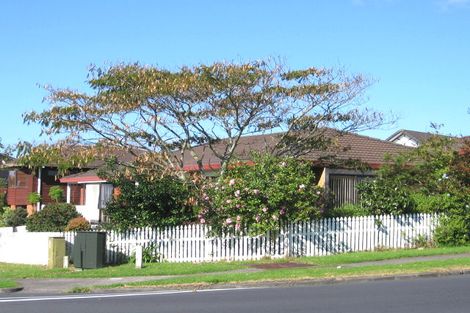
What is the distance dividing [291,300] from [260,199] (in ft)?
24.9

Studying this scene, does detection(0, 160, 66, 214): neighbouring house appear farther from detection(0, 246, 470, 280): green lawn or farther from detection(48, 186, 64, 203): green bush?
detection(0, 246, 470, 280): green lawn

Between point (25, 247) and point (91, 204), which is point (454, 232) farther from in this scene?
point (91, 204)

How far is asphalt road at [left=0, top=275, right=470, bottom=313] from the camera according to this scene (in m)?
9.94

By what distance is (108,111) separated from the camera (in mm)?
19766

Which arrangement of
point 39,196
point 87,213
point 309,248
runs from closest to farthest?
point 309,248 < point 87,213 < point 39,196

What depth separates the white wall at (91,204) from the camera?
35094 mm

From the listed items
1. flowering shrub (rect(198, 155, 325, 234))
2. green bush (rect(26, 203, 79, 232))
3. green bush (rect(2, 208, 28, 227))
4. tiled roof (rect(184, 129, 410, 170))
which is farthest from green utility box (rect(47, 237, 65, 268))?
green bush (rect(2, 208, 28, 227))

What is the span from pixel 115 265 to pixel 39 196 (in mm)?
24989

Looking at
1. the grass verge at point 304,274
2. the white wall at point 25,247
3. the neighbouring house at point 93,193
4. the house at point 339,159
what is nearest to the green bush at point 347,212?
the house at point 339,159

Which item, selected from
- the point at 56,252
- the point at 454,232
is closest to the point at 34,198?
the point at 56,252

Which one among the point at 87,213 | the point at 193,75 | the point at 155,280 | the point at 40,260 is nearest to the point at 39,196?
the point at 87,213

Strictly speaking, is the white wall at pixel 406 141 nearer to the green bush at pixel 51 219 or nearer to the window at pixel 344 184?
the window at pixel 344 184

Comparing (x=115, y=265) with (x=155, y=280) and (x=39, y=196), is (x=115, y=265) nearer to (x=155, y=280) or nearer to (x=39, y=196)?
(x=155, y=280)

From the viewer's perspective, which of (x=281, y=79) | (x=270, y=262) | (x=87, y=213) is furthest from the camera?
(x=87, y=213)
